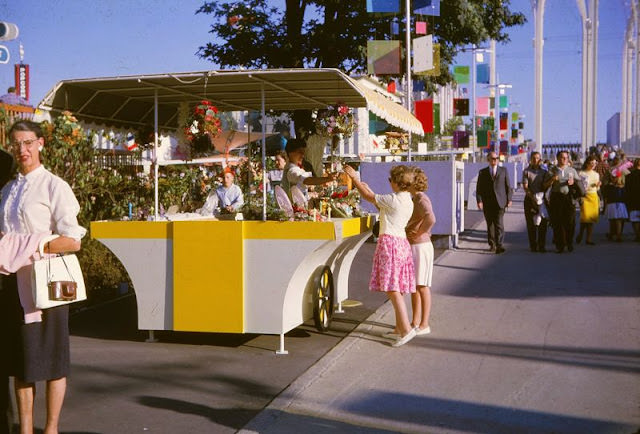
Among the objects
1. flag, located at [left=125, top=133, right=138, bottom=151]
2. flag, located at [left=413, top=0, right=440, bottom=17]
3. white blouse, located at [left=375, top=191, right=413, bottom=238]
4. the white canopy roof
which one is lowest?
white blouse, located at [left=375, top=191, right=413, bottom=238]

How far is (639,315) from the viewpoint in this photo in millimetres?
9898

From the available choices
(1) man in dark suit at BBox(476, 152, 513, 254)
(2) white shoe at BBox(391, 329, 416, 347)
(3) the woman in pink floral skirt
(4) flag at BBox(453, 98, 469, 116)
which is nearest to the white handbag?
(3) the woman in pink floral skirt

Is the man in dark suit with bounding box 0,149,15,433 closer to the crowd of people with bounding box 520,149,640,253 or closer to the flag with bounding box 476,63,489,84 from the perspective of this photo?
the crowd of people with bounding box 520,149,640,253

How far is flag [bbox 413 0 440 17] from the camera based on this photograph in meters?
23.2

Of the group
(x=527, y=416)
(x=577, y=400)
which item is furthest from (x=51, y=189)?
(x=577, y=400)

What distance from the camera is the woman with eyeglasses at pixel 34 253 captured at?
16.0 feet

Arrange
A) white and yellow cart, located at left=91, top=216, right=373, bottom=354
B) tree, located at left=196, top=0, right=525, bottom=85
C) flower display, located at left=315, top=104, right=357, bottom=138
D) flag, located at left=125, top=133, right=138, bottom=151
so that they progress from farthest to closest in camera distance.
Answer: tree, located at left=196, top=0, right=525, bottom=85 → flag, located at left=125, top=133, right=138, bottom=151 → flower display, located at left=315, top=104, right=357, bottom=138 → white and yellow cart, located at left=91, top=216, right=373, bottom=354

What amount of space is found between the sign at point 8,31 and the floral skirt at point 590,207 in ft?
40.7

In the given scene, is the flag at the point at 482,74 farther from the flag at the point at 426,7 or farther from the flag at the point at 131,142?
the flag at the point at 131,142

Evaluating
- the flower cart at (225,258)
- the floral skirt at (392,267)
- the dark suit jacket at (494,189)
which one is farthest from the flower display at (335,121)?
the dark suit jacket at (494,189)

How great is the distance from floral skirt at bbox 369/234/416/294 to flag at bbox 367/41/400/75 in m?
12.4

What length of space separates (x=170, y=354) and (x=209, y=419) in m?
2.36

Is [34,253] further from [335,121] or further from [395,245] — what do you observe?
[335,121]

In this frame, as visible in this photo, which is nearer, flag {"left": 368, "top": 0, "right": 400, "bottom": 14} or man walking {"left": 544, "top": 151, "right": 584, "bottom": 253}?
man walking {"left": 544, "top": 151, "right": 584, "bottom": 253}
